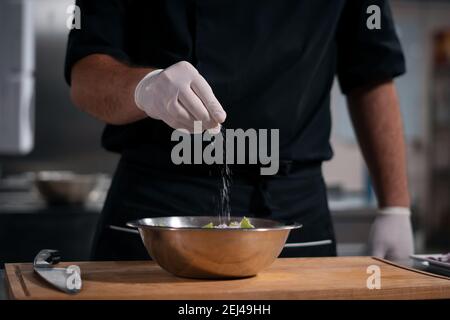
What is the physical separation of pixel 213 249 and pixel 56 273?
0.22 m

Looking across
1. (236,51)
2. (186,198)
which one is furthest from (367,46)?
(186,198)

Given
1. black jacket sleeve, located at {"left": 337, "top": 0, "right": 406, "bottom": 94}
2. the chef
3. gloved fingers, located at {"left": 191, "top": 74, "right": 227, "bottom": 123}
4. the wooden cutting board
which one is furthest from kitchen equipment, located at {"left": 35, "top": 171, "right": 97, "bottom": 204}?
gloved fingers, located at {"left": 191, "top": 74, "right": 227, "bottom": 123}

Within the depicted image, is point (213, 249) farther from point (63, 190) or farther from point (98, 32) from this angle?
point (63, 190)

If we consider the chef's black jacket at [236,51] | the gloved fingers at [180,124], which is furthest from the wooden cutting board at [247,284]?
the chef's black jacket at [236,51]

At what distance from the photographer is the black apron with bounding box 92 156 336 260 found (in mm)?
1426

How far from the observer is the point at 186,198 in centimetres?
142

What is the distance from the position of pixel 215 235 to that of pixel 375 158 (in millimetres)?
793

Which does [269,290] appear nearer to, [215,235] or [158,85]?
[215,235]

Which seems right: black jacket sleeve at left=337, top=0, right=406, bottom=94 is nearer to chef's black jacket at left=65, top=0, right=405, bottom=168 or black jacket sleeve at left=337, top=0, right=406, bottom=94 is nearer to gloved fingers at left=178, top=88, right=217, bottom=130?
chef's black jacket at left=65, top=0, right=405, bottom=168

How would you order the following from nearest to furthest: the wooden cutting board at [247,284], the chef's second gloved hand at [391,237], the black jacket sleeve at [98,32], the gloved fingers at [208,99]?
the wooden cutting board at [247,284], the gloved fingers at [208,99], the black jacket sleeve at [98,32], the chef's second gloved hand at [391,237]

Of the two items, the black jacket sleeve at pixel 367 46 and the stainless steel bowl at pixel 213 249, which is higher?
the black jacket sleeve at pixel 367 46

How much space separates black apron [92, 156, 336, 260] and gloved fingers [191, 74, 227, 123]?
0.34 metres

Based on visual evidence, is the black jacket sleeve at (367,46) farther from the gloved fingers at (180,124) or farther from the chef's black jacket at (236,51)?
the gloved fingers at (180,124)

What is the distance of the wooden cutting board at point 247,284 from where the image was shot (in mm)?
912
